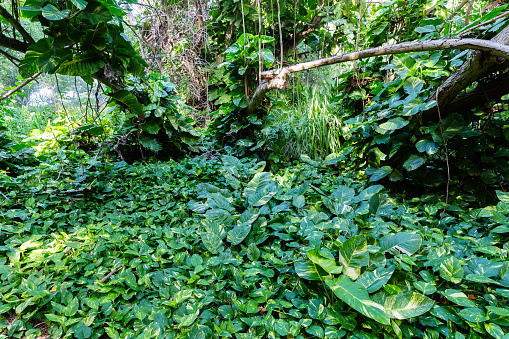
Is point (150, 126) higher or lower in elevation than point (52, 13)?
lower

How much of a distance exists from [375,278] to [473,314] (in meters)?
0.28

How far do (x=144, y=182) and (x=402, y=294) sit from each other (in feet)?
6.61

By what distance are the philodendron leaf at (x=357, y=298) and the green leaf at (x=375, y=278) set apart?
0.14 ft

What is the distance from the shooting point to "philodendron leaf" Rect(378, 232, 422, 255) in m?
0.97

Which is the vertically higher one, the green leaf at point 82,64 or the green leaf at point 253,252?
the green leaf at point 82,64

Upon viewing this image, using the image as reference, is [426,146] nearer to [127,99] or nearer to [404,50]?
[404,50]

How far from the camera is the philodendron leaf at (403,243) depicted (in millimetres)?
965

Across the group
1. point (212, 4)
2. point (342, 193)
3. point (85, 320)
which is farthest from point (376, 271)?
point (212, 4)

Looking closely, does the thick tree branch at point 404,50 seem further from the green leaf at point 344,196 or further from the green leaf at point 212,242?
the green leaf at point 212,242

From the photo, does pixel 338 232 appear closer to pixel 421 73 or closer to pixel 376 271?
pixel 376 271

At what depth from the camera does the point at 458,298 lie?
2.61 ft

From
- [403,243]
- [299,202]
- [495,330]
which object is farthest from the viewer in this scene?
[299,202]

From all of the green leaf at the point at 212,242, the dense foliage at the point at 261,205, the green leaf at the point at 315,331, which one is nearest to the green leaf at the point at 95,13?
the dense foliage at the point at 261,205

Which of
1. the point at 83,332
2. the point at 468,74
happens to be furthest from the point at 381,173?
the point at 83,332
